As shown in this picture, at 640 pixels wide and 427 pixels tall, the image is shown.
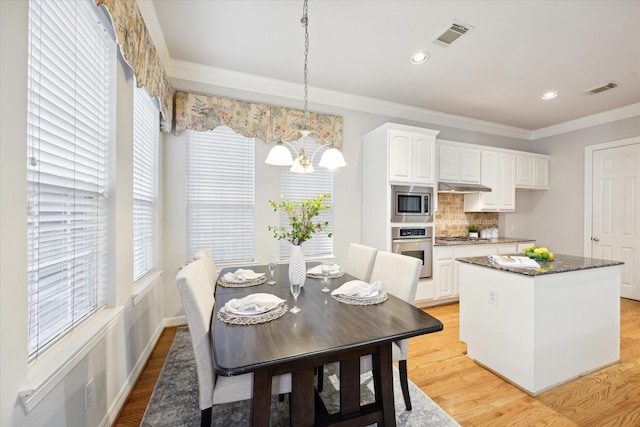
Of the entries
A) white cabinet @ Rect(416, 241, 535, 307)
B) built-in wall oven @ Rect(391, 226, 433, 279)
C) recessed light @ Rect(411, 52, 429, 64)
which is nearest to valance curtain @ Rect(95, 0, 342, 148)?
recessed light @ Rect(411, 52, 429, 64)

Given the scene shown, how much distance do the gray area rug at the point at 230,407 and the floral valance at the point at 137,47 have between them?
2.06m

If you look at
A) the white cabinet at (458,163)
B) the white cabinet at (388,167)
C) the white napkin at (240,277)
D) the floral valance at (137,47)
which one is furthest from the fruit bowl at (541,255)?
the floral valance at (137,47)

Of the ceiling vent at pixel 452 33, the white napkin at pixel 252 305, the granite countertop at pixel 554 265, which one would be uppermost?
the ceiling vent at pixel 452 33

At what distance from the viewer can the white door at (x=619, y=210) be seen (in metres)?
3.94

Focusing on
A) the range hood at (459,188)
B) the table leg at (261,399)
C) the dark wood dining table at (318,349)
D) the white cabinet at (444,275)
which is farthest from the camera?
the range hood at (459,188)

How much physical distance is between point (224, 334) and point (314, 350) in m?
Result: 0.40

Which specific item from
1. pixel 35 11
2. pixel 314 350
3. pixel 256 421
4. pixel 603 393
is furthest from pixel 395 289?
pixel 35 11

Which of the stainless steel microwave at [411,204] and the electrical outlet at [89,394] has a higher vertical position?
the stainless steel microwave at [411,204]

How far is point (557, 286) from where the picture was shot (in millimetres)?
1976

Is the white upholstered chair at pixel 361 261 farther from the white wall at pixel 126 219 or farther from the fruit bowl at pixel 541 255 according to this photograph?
the fruit bowl at pixel 541 255

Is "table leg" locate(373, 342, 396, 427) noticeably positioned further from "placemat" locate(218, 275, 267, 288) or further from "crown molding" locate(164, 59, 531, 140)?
"crown molding" locate(164, 59, 531, 140)

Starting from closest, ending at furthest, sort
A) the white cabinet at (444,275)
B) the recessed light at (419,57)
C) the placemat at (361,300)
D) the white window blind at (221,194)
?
the placemat at (361,300)
the recessed light at (419,57)
the white window blind at (221,194)
the white cabinet at (444,275)

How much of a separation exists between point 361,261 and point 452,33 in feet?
6.79

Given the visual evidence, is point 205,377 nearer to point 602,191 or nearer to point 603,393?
point 603,393
